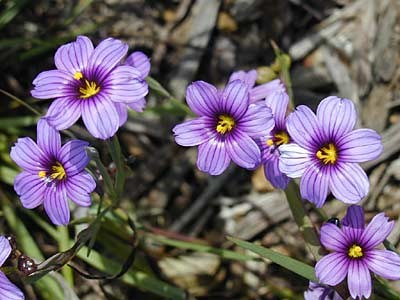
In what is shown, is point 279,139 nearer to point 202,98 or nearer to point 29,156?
point 202,98

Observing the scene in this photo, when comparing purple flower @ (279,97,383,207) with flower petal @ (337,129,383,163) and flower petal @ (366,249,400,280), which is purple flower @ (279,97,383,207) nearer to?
flower petal @ (337,129,383,163)

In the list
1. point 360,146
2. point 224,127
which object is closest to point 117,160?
point 224,127

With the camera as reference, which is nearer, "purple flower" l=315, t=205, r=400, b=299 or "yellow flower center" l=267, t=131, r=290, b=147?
"purple flower" l=315, t=205, r=400, b=299

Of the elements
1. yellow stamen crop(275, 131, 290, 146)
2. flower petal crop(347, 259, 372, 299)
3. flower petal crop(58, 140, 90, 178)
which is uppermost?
flower petal crop(58, 140, 90, 178)

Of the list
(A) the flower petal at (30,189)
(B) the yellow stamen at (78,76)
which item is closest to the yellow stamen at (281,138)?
(B) the yellow stamen at (78,76)

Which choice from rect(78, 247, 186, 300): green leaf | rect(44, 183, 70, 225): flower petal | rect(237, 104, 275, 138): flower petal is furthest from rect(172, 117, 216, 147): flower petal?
rect(78, 247, 186, 300): green leaf

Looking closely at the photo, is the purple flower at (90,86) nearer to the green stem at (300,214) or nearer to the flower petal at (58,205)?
the flower petal at (58,205)
